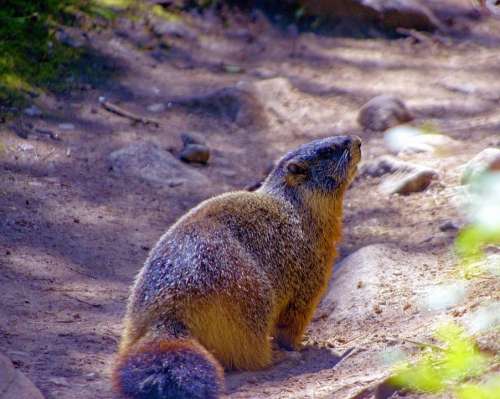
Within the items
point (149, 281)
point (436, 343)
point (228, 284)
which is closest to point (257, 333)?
point (228, 284)

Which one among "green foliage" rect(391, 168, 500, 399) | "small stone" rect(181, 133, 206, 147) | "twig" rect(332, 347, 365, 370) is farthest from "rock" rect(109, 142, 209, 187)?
"green foliage" rect(391, 168, 500, 399)

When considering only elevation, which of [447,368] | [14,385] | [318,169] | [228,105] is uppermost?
[447,368]

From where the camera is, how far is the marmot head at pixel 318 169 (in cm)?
521

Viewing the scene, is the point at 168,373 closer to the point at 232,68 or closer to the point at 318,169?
the point at 318,169

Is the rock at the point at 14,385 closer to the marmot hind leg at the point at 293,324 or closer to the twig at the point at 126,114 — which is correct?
Result: the marmot hind leg at the point at 293,324

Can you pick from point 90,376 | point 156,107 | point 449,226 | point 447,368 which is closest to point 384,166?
point 449,226

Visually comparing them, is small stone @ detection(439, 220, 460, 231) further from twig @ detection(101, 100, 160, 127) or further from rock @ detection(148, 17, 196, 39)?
rock @ detection(148, 17, 196, 39)

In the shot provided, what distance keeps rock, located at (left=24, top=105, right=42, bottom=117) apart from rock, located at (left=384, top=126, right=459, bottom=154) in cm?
344

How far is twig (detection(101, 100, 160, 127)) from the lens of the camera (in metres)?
8.54

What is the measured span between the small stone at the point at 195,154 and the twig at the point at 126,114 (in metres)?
0.73

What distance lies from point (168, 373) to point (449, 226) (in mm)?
2976

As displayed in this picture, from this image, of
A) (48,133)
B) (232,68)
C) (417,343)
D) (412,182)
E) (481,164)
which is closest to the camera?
(417,343)

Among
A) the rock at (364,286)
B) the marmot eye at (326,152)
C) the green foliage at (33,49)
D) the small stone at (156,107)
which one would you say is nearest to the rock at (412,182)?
the rock at (364,286)

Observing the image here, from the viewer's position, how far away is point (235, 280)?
14.4 feet
